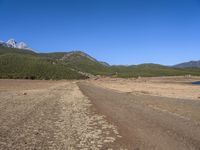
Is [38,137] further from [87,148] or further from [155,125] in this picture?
[155,125]

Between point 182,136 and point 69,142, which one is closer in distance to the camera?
point 69,142

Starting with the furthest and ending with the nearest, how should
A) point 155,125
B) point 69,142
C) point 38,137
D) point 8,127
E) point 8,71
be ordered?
point 8,71
point 155,125
point 8,127
point 38,137
point 69,142

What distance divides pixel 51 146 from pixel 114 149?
270 centimetres

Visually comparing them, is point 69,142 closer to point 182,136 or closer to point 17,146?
point 17,146

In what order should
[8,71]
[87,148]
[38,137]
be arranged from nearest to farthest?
1. [87,148]
2. [38,137]
3. [8,71]

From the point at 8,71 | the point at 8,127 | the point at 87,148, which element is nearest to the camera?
the point at 87,148

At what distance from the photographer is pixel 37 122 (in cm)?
1816

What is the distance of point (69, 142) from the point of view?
12719 millimetres

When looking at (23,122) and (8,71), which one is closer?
(23,122)

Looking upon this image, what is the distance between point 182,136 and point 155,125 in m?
3.25

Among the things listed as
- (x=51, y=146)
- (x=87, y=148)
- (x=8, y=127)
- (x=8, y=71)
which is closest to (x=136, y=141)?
(x=87, y=148)

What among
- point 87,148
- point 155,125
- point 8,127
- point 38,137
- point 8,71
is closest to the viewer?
point 87,148

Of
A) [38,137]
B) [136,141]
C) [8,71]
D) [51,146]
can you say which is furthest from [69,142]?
[8,71]

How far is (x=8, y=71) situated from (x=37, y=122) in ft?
554
